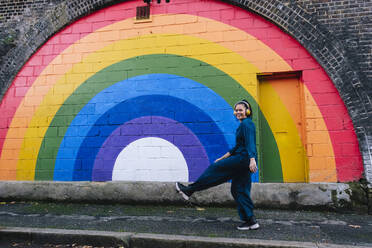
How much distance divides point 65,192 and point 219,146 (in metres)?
3.43

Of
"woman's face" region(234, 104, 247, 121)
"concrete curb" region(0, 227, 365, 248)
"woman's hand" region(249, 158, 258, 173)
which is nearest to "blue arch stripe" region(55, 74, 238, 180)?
"woman's face" region(234, 104, 247, 121)

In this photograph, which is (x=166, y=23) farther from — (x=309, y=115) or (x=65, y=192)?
(x=65, y=192)

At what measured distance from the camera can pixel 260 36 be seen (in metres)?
6.22

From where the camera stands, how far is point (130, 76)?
6.72 metres

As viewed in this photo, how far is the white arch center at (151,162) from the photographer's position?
6238mm

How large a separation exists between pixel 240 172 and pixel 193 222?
1.17m

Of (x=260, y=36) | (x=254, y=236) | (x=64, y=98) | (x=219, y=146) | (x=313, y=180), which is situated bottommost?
(x=254, y=236)

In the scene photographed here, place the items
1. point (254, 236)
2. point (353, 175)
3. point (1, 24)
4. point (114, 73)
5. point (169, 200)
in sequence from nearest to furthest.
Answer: point (254, 236), point (353, 175), point (169, 200), point (114, 73), point (1, 24)

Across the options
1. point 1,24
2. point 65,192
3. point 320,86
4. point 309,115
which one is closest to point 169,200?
point 65,192

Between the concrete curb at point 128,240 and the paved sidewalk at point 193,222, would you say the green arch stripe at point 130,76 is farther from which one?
the concrete curb at point 128,240

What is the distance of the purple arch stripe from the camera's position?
243 inches

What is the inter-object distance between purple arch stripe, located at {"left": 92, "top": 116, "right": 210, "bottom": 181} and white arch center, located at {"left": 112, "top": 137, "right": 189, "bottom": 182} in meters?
0.10

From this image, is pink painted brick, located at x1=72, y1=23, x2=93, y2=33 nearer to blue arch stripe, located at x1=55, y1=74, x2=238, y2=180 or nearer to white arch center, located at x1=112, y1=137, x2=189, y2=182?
blue arch stripe, located at x1=55, y1=74, x2=238, y2=180

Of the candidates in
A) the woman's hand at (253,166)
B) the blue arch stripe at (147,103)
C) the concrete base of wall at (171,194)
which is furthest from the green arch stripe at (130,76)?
the woman's hand at (253,166)
